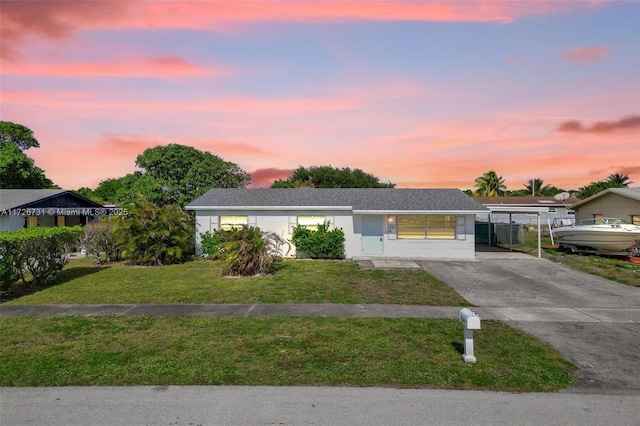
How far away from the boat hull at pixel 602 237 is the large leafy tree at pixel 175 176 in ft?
92.8

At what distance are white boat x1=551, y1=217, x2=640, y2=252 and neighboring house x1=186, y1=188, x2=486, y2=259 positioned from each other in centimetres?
630

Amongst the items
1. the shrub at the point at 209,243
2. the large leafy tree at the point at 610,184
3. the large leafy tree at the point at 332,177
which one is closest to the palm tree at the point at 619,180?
the large leafy tree at the point at 610,184

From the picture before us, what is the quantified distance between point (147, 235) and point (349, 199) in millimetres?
11032

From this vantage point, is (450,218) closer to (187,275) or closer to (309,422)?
(187,275)

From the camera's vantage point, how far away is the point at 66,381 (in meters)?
5.21

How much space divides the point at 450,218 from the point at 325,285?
34.1ft

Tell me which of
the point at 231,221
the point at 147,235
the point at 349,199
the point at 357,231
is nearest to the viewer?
the point at 147,235

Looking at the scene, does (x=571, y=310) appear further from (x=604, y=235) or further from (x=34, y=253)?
(x=34, y=253)

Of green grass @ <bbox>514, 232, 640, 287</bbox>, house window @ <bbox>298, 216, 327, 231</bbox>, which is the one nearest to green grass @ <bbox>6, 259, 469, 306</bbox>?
house window @ <bbox>298, 216, 327, 231</bbox>

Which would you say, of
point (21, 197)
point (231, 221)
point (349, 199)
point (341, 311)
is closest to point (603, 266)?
point (349, 199)

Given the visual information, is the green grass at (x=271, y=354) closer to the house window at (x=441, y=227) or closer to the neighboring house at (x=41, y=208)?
the house window at (x=441, y=227)

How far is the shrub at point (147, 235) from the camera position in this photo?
16.4m

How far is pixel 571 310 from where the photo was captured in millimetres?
9227

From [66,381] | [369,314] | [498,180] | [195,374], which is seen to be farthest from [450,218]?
[498,180]
